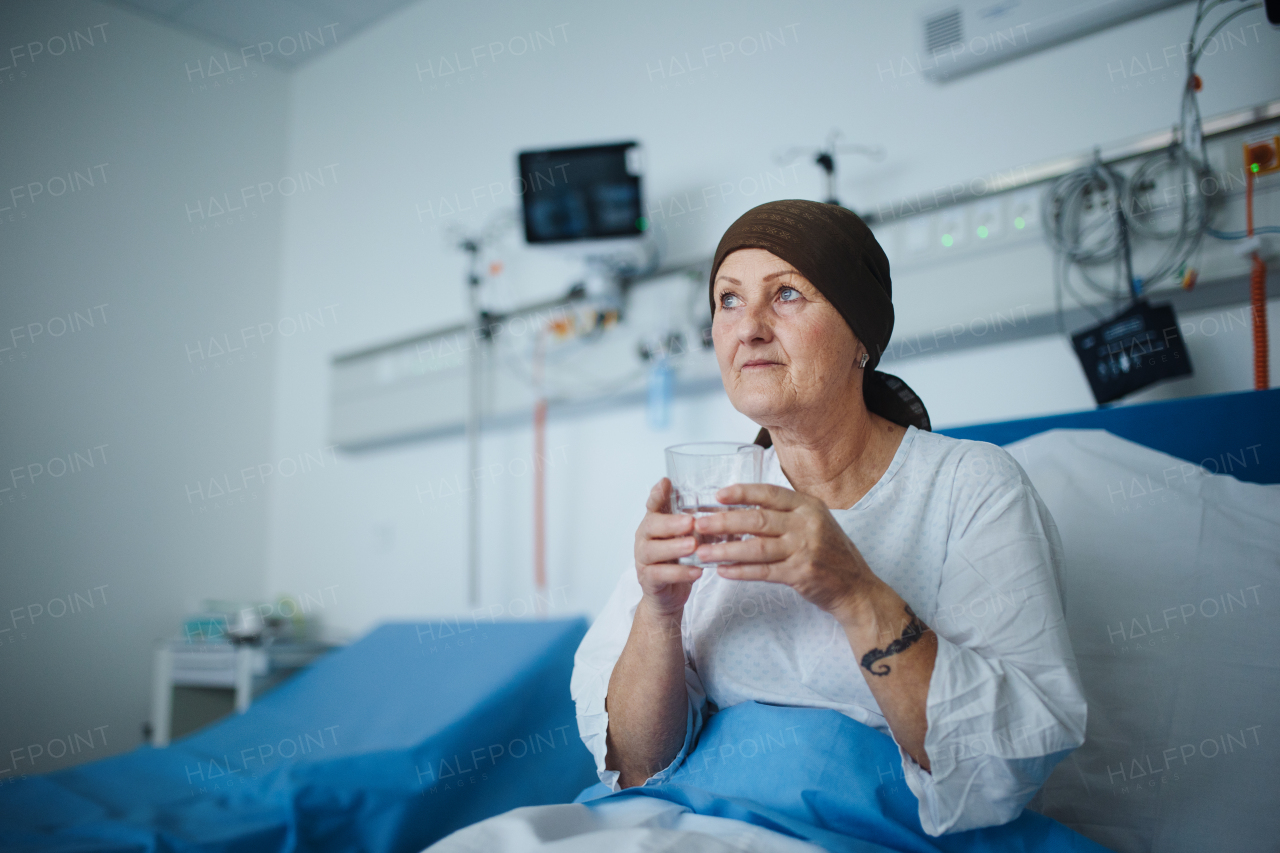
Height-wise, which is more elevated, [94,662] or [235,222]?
[235,222]

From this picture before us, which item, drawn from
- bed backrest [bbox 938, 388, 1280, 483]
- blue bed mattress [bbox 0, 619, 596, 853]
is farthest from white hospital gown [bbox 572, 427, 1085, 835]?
blue bed mattress [bbox 0, 619, 596, 853]

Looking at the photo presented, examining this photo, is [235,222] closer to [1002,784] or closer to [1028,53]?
[1028,53]

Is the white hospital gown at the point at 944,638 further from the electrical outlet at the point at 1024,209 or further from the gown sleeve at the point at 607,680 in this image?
the electrical outlet at the point at 1024,209

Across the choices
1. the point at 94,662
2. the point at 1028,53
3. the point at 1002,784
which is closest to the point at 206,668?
the point at 94,662

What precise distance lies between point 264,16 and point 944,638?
3.75m

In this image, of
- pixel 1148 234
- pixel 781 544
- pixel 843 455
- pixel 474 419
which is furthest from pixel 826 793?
pixel 474 419

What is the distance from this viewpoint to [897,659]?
800mm

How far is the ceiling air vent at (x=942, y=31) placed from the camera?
1925mm

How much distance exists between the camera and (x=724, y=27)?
7.89 ft

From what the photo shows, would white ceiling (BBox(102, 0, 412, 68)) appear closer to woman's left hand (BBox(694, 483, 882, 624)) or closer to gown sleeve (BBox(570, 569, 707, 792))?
gown sleeve (BBox(570, 569, 707, 792))

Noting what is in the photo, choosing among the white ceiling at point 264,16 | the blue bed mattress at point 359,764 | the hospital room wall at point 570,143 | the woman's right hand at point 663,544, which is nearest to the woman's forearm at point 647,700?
the woman's right hand at point 663,544

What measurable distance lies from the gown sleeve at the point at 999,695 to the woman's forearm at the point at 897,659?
1 cm

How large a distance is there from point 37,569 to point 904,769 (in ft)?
9.93

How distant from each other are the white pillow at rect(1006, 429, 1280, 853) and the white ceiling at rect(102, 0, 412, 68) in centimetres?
337
